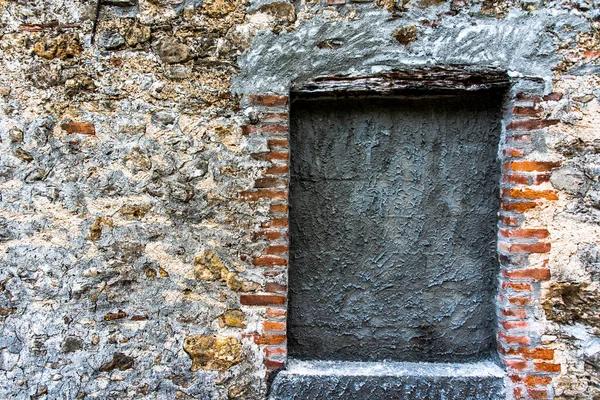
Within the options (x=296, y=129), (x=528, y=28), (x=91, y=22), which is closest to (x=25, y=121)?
(x=91, y=22)

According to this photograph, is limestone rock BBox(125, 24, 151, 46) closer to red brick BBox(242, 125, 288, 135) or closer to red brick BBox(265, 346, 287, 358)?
red brick BBox(242, 125, 288, 135)

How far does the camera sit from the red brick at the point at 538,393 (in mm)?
2094

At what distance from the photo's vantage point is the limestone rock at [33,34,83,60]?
81.7 inches

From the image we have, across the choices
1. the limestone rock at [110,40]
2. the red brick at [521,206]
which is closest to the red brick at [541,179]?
the red brick at [521,206]

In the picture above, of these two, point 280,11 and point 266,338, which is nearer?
point 280,11

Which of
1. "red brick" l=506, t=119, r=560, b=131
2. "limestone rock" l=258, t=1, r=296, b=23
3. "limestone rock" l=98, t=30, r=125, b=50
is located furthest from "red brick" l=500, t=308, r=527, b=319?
"limestone rock" l=98, t=30, r=125, b=50

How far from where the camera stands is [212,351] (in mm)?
2139

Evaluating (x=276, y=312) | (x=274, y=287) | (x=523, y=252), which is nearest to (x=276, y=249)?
(x=274, y=287)

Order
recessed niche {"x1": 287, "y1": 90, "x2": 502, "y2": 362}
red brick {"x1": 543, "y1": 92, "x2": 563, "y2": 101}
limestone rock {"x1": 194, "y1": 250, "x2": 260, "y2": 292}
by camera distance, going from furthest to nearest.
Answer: recessed niche {"x1": 287, "y1": 90, "x2": 502, "y2": 362}
limestone rock {"x1": 194, "y1": 250, "x2": 260, "y2": 292}
red brick {"x1": 543, "y1": 92, "x2": 563, "y2": 101}

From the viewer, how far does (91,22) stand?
2072mm

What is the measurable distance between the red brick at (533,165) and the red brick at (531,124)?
174mm

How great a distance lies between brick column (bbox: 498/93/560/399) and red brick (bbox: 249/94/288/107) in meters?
1.19

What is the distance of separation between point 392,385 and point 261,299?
33.2 inches

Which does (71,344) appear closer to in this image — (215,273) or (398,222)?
(215,273)
